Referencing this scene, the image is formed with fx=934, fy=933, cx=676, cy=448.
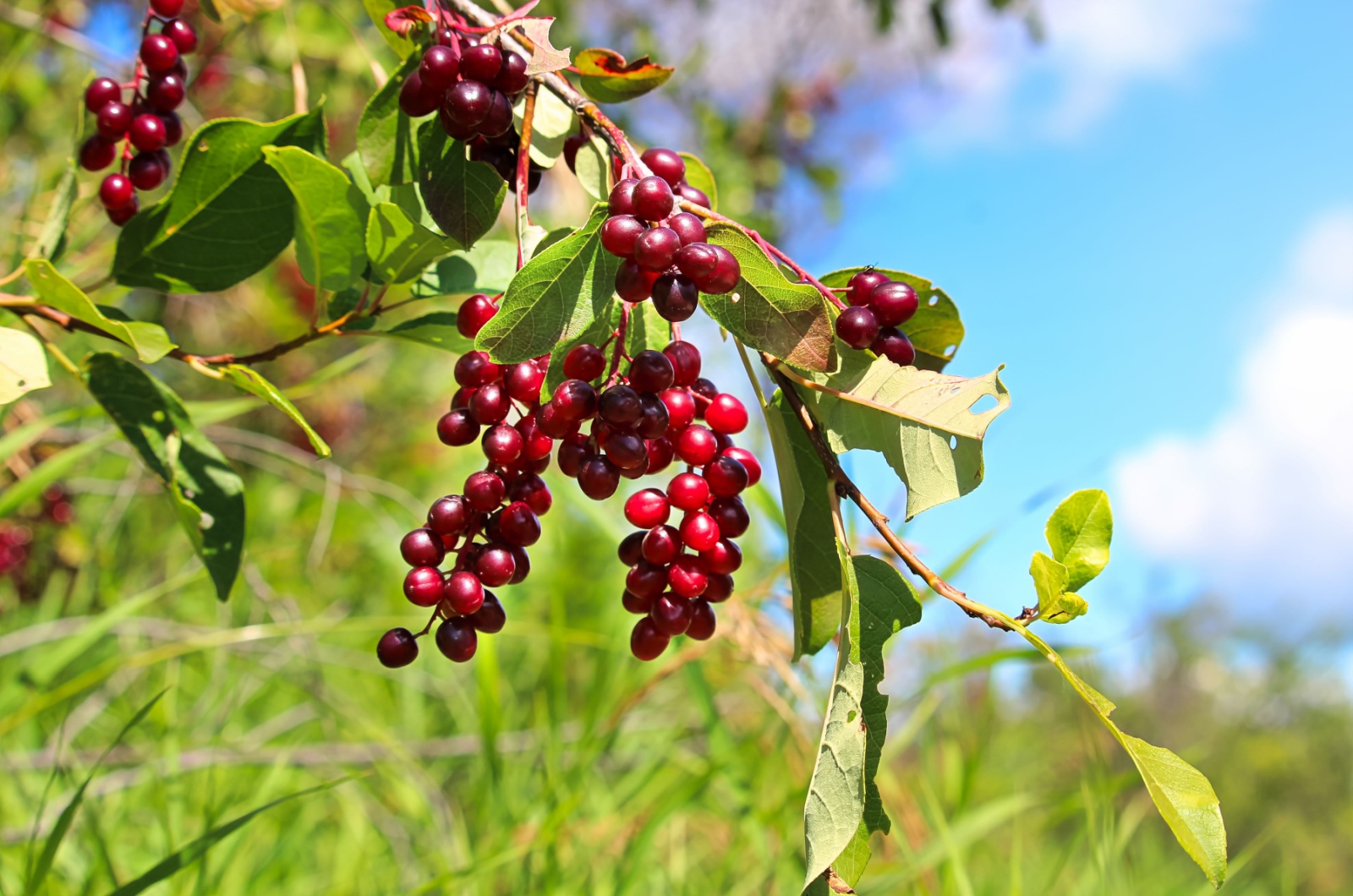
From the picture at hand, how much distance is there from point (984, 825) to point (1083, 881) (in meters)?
0.25

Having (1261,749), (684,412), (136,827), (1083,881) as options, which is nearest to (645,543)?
(684,412)

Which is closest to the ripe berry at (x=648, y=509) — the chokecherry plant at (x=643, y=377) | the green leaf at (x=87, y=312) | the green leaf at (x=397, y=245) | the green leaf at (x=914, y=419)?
the chokecherry plant at (x=643, y=377)

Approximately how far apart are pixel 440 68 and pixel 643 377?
0.22 m

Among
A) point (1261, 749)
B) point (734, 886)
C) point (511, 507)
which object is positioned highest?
point (1261, 749)

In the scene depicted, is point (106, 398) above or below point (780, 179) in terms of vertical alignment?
below

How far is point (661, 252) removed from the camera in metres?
0.45

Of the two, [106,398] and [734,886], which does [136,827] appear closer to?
[734,886]

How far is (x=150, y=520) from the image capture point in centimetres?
268

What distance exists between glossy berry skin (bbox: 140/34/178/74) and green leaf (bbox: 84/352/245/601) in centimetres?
25

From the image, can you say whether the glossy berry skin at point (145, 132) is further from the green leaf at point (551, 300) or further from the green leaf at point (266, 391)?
the green leaf at point (551, 300)

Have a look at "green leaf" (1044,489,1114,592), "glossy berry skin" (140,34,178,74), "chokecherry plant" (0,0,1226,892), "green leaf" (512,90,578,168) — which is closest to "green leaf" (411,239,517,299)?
"chokecherry plant" (0,0,1226,892)

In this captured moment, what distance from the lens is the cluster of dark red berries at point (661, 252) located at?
454 mm

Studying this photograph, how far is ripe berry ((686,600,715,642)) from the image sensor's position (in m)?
0.57

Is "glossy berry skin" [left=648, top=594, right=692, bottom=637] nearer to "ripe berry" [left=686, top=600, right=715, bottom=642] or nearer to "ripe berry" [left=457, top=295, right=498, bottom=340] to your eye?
"ripe berry" [left=686, top=600, right=715, bottom=642]
